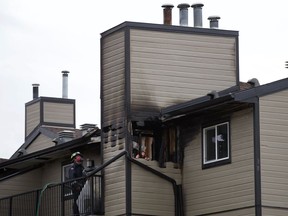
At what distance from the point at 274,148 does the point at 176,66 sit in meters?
5.95

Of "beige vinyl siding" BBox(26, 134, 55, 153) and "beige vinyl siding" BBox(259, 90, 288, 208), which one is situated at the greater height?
"beige vinyl siding" BBox(26, 134, 55, 153)

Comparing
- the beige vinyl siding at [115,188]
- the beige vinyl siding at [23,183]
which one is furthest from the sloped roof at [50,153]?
the beige vinyl siding at [115,188]

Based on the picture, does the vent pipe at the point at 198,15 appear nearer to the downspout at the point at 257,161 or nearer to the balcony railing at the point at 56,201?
the balcony railing at the point at 56,201

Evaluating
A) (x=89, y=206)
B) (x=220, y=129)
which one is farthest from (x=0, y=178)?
(x=220, y=129)

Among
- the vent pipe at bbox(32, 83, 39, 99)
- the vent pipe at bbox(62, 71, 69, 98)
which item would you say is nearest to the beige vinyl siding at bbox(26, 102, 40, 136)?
the vent pipe at bbox(32, 83, 39, 99)

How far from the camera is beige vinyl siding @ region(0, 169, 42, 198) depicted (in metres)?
51.0

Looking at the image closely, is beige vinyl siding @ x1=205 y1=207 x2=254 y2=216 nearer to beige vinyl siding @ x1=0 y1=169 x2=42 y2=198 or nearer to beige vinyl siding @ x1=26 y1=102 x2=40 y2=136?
beige vinyl siding @ x1=0 y1=169 x2=42 y2=198

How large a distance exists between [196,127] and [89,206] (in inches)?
176

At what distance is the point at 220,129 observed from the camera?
3944cm

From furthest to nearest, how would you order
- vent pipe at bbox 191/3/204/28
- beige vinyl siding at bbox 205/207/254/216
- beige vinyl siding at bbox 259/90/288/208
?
vent pipe at bbox 191/3/204/28
beige vinyl siding at bbox 259/90/288/208
beige vinyl siding at bbox 205/207/254/216

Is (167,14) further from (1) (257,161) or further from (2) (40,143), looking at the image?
(2) (40,143)

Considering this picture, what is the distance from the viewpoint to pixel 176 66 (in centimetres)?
4225

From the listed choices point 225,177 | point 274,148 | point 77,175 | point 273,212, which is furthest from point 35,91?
point 273,212

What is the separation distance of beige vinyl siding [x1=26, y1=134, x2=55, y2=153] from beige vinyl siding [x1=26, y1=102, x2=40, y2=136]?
2.55m
